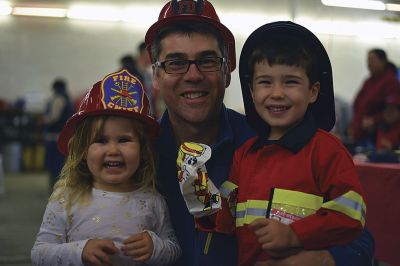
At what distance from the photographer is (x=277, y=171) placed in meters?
1.52

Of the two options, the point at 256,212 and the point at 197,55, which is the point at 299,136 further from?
the point at 197,55

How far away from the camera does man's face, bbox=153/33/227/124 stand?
6.48 ft

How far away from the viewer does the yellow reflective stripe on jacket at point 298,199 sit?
1459 millimetres

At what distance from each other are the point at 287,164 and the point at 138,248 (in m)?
0.53

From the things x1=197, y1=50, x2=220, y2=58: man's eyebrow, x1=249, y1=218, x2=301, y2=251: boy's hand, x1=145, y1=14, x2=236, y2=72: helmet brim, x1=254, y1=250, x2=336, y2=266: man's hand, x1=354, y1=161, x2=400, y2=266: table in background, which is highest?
x1=145, y1=14, x2=236, y2=72: helmet brim

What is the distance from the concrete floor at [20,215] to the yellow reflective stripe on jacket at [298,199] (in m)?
3.27

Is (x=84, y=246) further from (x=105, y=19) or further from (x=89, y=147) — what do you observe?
(x=105, y=19)

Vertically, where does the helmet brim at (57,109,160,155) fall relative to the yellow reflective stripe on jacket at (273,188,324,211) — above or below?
above

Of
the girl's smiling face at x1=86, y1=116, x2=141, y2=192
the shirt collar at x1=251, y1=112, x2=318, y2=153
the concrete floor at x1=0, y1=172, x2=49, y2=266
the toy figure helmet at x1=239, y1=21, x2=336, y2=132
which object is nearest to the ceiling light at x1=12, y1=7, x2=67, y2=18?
the concrete floor at x1=0, y1=172, x2=49, y2=266

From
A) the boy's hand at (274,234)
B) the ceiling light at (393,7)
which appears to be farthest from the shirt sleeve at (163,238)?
the ceiling light at (393,7)

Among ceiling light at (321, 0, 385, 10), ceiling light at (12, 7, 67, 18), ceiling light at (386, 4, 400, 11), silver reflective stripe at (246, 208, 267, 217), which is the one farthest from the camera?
ceiling light at (12, 7, 67, 18)

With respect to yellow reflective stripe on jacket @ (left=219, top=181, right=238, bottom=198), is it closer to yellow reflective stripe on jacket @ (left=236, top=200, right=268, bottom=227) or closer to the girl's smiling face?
yellow reflective stripe on jacket @ (left=236, top=200, right=268, bottom=227)

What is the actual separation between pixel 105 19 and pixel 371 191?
9.74 meters

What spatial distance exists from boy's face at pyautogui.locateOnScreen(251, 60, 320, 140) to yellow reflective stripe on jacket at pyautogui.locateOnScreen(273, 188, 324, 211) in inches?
7.7
